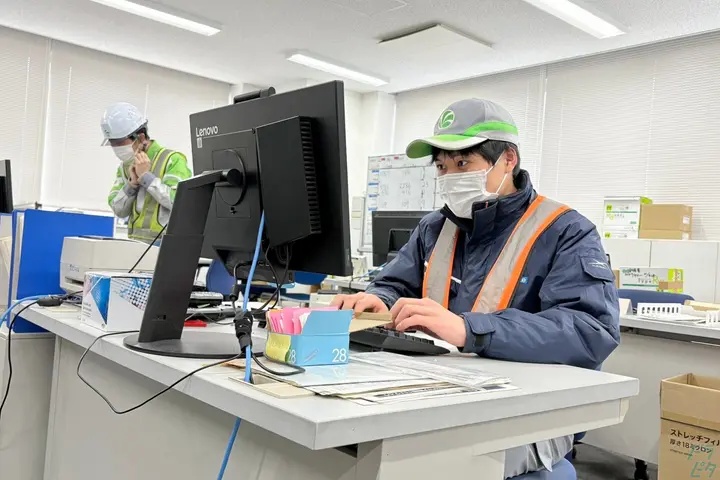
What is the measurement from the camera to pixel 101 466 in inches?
54.7

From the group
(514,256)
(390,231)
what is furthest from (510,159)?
(390,231)

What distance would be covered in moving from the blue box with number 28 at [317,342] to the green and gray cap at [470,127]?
62 centimetres

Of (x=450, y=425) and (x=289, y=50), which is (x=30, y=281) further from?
(x=289, y=50)

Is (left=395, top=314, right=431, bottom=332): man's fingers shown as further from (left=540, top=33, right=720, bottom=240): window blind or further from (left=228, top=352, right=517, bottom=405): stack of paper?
(left=540, top=33, right=720, bottom=240): window blind

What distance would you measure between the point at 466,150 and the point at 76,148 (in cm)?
588

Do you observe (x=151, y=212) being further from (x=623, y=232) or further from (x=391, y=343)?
(x=623, y=232)

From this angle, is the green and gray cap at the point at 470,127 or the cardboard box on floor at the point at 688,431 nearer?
the green and gray cap at the point at 470,127

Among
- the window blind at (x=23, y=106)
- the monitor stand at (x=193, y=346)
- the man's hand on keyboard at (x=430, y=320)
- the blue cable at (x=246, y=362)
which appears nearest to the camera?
the blue cable at (x=246, y=362)

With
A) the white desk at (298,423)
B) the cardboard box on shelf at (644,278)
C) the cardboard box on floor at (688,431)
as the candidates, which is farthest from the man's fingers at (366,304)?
the cardboard box on shelf at (644,278)

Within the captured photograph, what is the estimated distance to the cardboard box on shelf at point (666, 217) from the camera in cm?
466

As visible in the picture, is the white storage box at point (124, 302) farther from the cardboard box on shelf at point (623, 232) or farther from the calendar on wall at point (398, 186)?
the calendar on wall at point (398, 186)

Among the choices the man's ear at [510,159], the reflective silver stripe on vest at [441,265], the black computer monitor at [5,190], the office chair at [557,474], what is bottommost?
the office chair at [557,474]

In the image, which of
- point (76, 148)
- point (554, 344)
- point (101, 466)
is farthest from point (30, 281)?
point (76, 148)

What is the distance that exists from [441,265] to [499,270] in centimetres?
20
